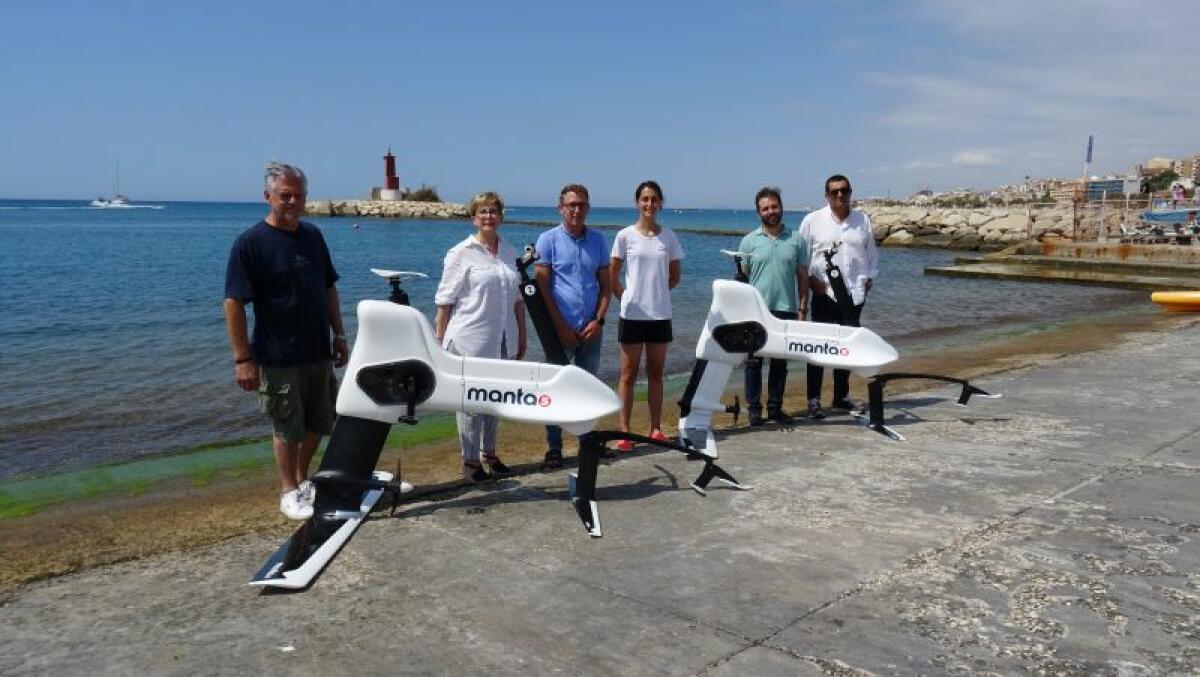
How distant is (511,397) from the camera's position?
14.8ft

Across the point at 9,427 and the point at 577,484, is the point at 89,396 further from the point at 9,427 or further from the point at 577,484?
the point at 577,484

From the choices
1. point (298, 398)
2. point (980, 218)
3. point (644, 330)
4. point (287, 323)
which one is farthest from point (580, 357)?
point (980, 218)

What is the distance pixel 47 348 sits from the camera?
1527 cm

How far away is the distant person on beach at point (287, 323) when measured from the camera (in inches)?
167

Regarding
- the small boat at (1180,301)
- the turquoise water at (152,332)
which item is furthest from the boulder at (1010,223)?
the small boat at (1180,301)

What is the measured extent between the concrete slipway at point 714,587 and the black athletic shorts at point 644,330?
0.98 meters

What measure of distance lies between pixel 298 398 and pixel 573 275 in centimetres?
188

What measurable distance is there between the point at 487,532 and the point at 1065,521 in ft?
9.45

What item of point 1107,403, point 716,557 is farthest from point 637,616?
point 1107,403

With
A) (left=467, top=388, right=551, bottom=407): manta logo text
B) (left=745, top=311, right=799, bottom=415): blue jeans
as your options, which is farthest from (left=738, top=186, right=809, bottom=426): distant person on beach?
(left=467, top=388, right=551, bottom=407): manta logo text

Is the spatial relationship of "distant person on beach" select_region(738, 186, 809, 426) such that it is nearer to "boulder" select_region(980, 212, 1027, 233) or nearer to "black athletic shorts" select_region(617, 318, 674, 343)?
"black athletic shorts" select_region(617, 318, 674, 343)

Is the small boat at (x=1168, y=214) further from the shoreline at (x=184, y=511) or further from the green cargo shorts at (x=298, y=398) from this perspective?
the green cargo shorts at (x=298, y=398)

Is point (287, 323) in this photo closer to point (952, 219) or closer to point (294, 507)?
point (294, 507)

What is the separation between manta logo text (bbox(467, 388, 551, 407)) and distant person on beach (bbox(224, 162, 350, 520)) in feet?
2.85
